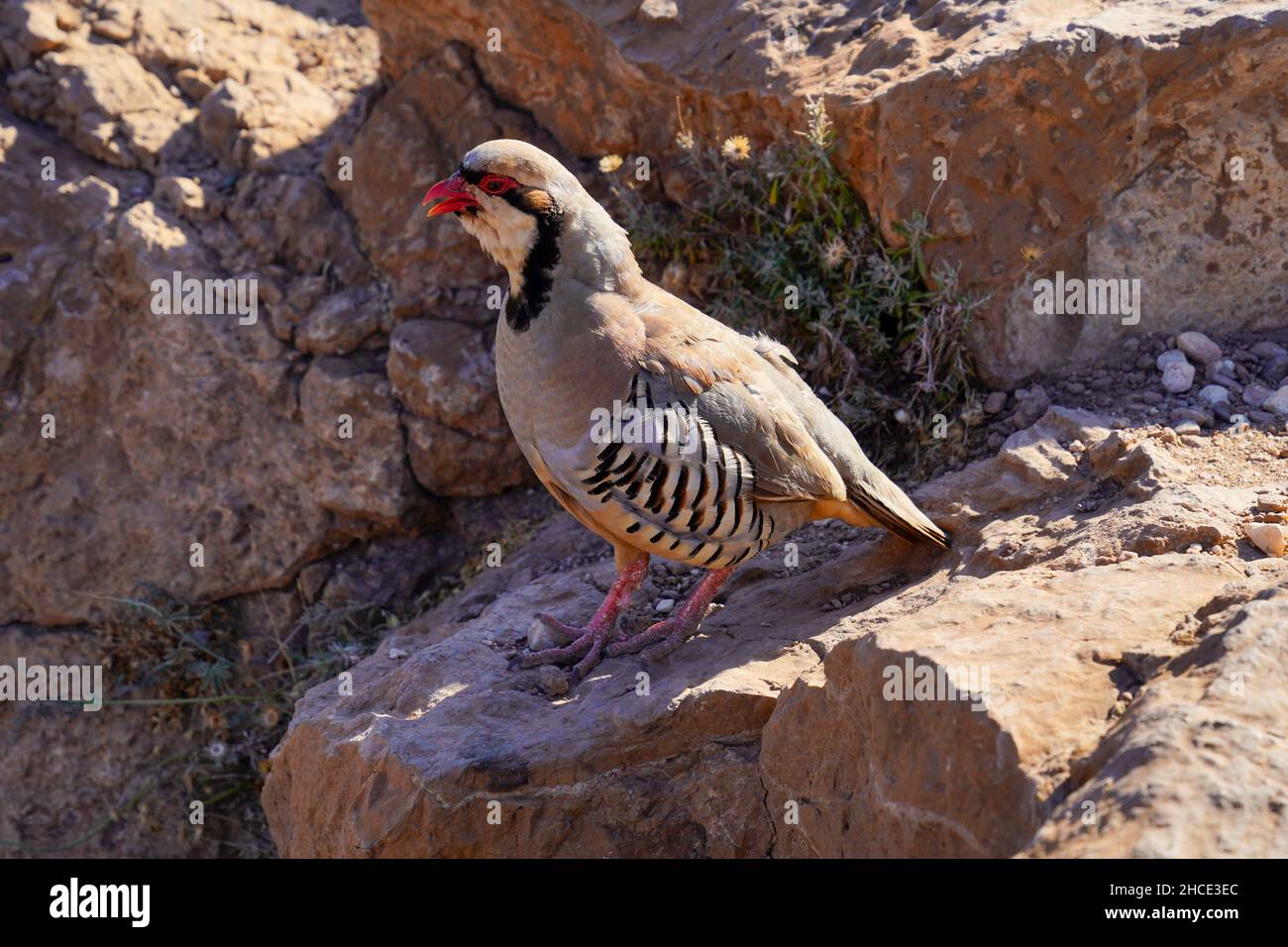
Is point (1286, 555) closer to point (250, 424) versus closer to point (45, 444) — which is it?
point (250, 424)

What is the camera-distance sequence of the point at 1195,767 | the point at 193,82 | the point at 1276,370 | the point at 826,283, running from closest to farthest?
the point at 1195,767 < the point at 1276,370 < the point at 826,283 < the point at 193,82

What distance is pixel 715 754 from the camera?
4.35 m

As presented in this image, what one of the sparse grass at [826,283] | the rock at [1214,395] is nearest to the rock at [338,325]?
the sparse grass at [826,283]

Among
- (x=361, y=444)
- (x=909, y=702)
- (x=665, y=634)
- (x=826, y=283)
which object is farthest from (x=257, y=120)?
(x=909, y=702)

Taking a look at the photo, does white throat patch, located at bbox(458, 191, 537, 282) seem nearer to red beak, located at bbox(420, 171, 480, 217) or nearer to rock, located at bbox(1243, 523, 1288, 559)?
red beak, located at bbox(420, 171, 480, 217)

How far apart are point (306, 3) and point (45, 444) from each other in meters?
3.83

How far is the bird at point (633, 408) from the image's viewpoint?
4.62 meters

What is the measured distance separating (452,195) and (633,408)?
3.88 feet

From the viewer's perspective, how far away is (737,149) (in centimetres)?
643

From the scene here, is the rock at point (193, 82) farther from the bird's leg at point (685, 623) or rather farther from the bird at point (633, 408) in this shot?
the bird's leg at point (685, 623)

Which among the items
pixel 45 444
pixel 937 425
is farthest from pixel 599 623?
pixel 45 444

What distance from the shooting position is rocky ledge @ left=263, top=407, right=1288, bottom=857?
284cm

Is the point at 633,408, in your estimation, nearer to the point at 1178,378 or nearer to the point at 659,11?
the point at 1178,378

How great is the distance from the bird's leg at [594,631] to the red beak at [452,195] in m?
1.65
